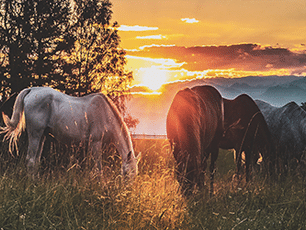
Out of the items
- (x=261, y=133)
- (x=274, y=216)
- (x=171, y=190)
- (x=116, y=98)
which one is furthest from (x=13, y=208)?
(x=116, y=98)

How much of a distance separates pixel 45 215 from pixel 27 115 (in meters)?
4.27

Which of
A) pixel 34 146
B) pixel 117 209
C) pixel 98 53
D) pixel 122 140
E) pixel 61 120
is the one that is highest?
pixel 98 53

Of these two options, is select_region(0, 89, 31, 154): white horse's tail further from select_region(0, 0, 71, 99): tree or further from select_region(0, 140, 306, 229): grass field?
select_region(0, 0, 71, 99): tree

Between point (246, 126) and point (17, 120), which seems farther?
point (246, 126)

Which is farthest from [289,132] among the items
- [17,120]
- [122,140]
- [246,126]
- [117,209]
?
[17,120]

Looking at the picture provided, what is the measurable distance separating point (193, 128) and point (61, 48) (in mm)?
15267

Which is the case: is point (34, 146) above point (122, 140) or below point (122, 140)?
below

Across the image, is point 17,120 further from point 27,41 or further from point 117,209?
point 27,41

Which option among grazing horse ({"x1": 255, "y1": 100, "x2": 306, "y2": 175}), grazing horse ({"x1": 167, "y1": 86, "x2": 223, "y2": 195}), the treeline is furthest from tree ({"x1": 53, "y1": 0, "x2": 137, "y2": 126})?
grazing horse ({"x1": 167, "y1": 86, "x2": 223, "y2": 195})

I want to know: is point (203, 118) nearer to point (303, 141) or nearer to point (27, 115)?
point (27, 115)

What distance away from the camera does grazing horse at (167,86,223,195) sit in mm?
5184

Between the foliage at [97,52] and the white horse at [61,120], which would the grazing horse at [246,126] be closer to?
the white horse at [61,120]

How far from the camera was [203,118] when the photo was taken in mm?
6109

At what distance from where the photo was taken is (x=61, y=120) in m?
8.01
